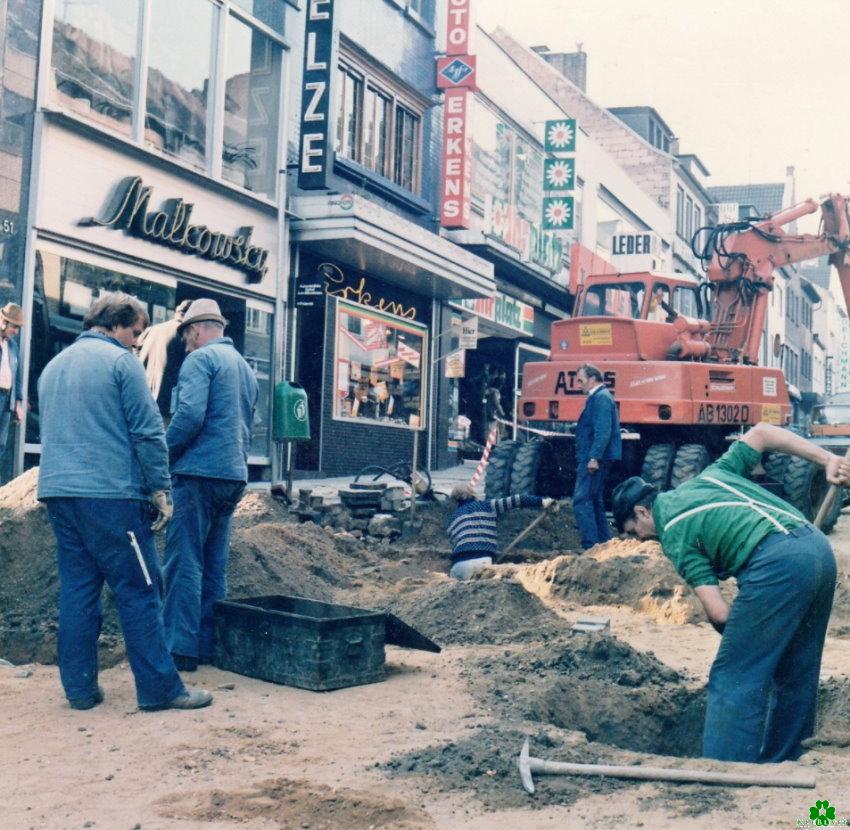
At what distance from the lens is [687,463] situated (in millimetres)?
13164

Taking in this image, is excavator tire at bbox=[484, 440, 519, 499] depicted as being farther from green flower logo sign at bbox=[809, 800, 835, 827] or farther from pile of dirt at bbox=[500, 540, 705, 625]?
green flower logo sign at bbox=[809, 800, 835, 827]

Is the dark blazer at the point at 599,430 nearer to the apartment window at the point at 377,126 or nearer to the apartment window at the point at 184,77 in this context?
the apartment window at the point at 184,77

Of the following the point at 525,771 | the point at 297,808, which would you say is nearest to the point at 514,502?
the point at 525,771

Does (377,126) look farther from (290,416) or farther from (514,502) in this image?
(514,502)

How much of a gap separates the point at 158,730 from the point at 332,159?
12.0 metres

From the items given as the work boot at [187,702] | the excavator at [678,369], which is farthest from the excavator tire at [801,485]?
the work boot at [187,702]

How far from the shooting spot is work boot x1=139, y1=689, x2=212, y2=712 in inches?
208

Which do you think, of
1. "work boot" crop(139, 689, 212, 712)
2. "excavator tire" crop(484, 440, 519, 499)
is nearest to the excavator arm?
"excavator tire" crop(484, 440, 519, 499)

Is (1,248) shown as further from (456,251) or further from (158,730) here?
(456,251)

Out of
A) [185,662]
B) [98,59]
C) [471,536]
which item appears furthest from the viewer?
[98,59]

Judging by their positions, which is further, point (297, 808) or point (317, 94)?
point (317, 94)

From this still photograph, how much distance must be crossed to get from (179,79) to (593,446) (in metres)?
7.30

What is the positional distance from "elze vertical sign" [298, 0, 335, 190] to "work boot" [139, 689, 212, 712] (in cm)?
1139

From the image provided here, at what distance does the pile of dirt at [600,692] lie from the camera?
18.7 ft
